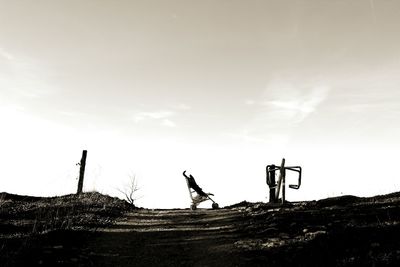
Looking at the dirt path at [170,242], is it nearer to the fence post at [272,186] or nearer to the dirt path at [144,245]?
the dirt path at [144,245]

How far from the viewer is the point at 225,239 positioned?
1001 centimetres

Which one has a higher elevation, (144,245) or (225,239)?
(225,239)

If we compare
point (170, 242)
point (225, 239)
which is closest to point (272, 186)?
point (225, 239)

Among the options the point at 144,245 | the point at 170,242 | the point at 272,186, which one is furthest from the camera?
the point at 272,186

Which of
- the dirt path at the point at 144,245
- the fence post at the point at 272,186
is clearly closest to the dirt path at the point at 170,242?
the dirt path at the point at 144,245

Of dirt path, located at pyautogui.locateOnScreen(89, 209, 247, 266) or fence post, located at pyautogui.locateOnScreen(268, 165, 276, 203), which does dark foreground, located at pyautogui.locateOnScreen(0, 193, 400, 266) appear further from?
fence post, located at pyautogui.locateOnScreen(268, 165, 276, 203)

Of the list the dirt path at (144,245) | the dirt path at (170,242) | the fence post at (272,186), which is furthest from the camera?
the fence post at (272,186)

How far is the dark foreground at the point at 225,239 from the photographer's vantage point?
7531 mm

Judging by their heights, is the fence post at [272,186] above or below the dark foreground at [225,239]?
above

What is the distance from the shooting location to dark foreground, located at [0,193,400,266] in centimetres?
753

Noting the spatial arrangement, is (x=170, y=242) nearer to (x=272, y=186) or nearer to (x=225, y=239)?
(x=225, y=239)

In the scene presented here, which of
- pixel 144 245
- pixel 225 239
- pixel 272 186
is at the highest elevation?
pixel 272 186

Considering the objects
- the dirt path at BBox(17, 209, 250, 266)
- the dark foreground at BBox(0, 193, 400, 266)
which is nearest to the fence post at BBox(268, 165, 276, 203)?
the dark foreground at BBox(0, 193, 400, 266)

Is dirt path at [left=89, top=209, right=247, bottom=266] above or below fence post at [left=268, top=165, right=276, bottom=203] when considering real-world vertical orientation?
below
